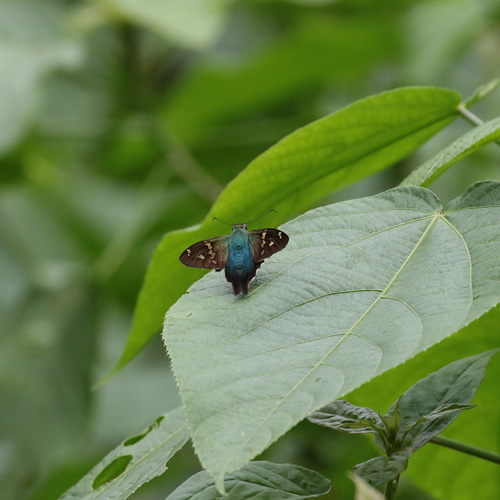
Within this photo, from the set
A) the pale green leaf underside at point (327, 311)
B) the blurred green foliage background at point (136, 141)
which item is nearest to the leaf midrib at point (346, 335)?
the pale green leaf underside at point (327, 311)

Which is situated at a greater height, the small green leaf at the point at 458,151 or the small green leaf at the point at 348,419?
the small green leaf at the point at 458,151

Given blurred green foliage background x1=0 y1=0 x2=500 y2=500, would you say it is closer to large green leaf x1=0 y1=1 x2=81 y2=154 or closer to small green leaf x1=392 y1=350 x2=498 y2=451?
large green leaf x1=0 y1=1 x2=81 y2=154

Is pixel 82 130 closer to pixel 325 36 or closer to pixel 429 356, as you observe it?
pixel 325 36

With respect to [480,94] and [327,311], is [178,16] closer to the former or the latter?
[480,94]

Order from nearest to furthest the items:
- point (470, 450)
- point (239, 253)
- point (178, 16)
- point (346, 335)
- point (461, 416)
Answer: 1. point (346, 335)
2. point (470, 450)
3. point (239, 253)
4. point (461, 416)
5. point (178, 16)

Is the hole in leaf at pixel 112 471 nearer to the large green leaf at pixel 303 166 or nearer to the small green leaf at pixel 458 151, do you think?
the large green leaf at pixel 303 166


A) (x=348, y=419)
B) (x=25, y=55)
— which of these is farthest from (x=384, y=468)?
(x=25, y=55)

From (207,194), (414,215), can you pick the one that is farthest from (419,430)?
(207,194)
